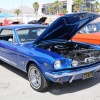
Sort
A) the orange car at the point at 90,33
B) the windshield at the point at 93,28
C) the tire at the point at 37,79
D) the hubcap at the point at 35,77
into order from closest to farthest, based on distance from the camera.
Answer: the tire at the point at 37,79 < the hubcap at the point at 35,77 < the orange car at the point at 90,33 < the windshield at the point at 93,28

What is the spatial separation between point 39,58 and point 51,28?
97cm

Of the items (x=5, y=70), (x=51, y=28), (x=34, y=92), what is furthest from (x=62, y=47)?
(x=5, y=70)

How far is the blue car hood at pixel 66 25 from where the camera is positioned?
15.3ft

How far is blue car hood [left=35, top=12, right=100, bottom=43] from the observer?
4652 millimetres

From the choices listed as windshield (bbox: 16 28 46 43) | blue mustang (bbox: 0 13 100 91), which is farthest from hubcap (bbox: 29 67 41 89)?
windshield (bbox: 16 28 46 43)

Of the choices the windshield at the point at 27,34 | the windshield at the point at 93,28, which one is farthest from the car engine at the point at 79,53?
the windshield at the point at 93,28

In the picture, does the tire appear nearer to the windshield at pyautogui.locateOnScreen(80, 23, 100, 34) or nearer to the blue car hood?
the blue car hood

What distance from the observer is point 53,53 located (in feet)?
14.0

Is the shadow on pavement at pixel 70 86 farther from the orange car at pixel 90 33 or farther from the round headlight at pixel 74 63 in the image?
the orange car at pixel 90 33

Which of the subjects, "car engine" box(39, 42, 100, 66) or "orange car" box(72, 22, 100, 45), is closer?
"car engine" box(39, 42, 100, 66)

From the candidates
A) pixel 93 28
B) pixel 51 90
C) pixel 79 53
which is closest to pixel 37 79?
pixel 51 90

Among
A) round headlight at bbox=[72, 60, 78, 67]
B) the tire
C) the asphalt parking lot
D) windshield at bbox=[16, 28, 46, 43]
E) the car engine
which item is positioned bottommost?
the asphalt parking lot

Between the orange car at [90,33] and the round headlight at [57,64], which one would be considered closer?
the round headlight at [57,64]

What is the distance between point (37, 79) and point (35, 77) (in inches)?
3.5
